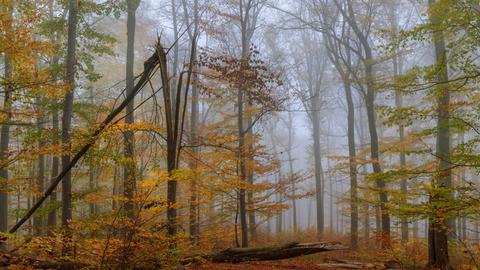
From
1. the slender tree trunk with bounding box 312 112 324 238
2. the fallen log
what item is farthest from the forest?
the slender tree trunk with bounding box 312 112 324 238

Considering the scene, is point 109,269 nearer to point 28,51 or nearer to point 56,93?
point 56,93

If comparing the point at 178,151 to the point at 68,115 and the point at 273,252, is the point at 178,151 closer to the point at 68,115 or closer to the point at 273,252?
the point at 273,252

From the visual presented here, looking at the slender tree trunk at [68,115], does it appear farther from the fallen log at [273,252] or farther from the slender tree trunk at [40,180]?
the fallen log at [273,252]

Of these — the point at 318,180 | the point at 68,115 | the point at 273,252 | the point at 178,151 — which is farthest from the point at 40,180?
the point at 318,180

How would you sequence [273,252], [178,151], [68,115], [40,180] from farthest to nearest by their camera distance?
[40,180] → [68,115] → [273,252] → [178,151]

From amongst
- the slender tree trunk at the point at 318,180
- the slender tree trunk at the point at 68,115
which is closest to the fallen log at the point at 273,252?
the slender tree trunk at the point at 68,115

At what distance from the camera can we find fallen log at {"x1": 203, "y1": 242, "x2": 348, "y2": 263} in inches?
336

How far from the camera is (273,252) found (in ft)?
29.2

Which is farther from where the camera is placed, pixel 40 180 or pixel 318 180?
pixel 318 180

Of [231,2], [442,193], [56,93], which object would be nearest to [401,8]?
[231,2]

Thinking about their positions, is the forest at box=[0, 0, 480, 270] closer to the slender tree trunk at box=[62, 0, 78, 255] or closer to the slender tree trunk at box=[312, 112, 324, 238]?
the slender tree trunk at box=[62, 0, 78, 255]

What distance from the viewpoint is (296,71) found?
24438mm

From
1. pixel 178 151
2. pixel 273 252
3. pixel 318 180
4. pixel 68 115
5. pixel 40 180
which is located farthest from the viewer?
pixel 318 180

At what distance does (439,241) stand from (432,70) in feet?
14.7
